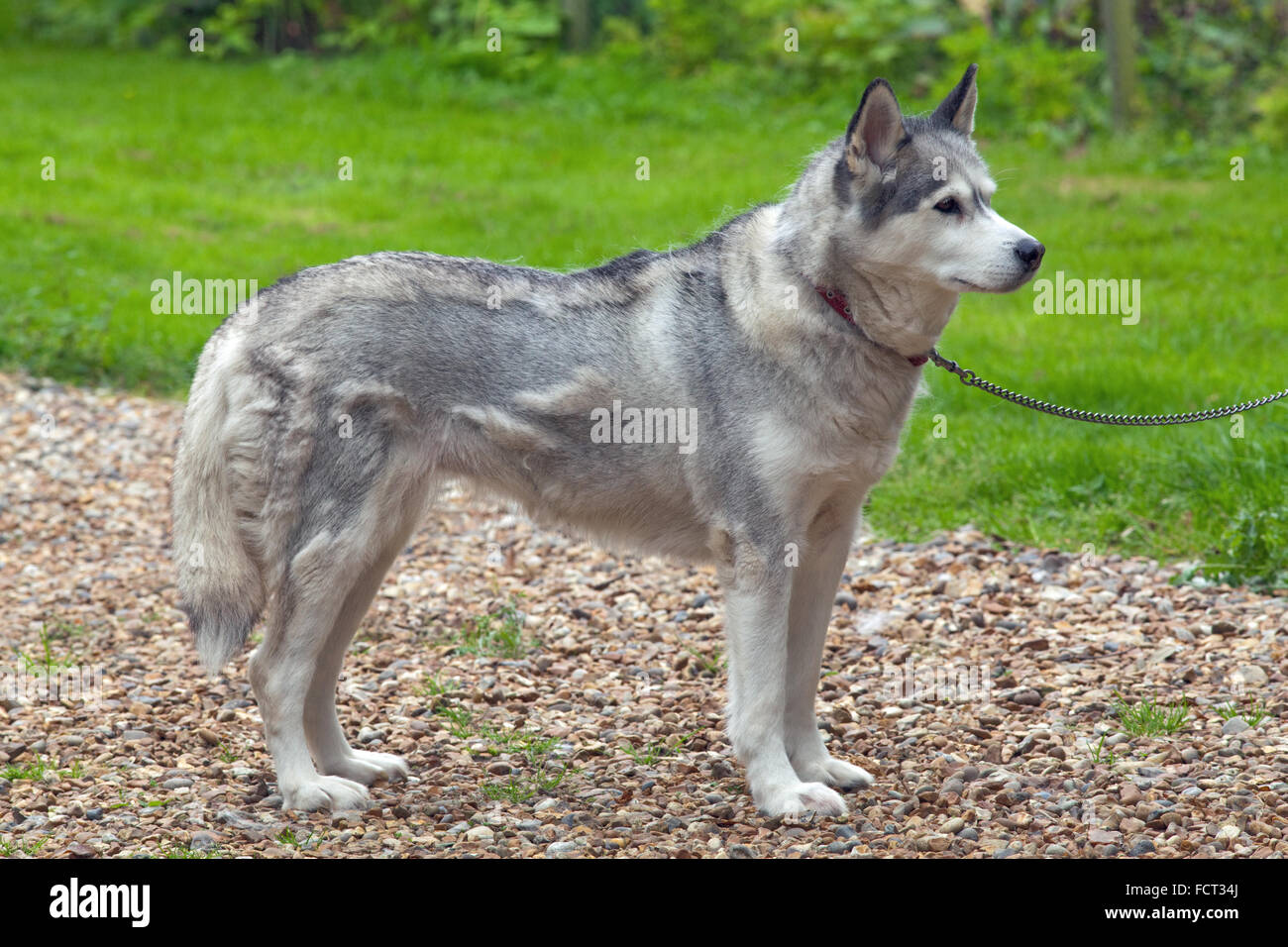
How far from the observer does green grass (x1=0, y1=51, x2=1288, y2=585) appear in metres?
6.68

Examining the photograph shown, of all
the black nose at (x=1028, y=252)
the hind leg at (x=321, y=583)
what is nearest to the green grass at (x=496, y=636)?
the hind leg at (x=321, y=583)

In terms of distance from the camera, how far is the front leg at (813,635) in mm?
4301

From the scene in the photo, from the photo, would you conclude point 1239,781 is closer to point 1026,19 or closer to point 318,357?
point 318,357

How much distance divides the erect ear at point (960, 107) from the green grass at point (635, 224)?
30.3 inches

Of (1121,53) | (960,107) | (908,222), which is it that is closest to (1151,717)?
(908,222)

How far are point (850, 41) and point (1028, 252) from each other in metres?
10.5

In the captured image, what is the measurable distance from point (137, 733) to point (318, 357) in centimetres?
149

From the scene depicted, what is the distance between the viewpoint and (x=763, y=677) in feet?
13.5

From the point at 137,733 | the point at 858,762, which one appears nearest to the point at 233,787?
the point at 137,733
